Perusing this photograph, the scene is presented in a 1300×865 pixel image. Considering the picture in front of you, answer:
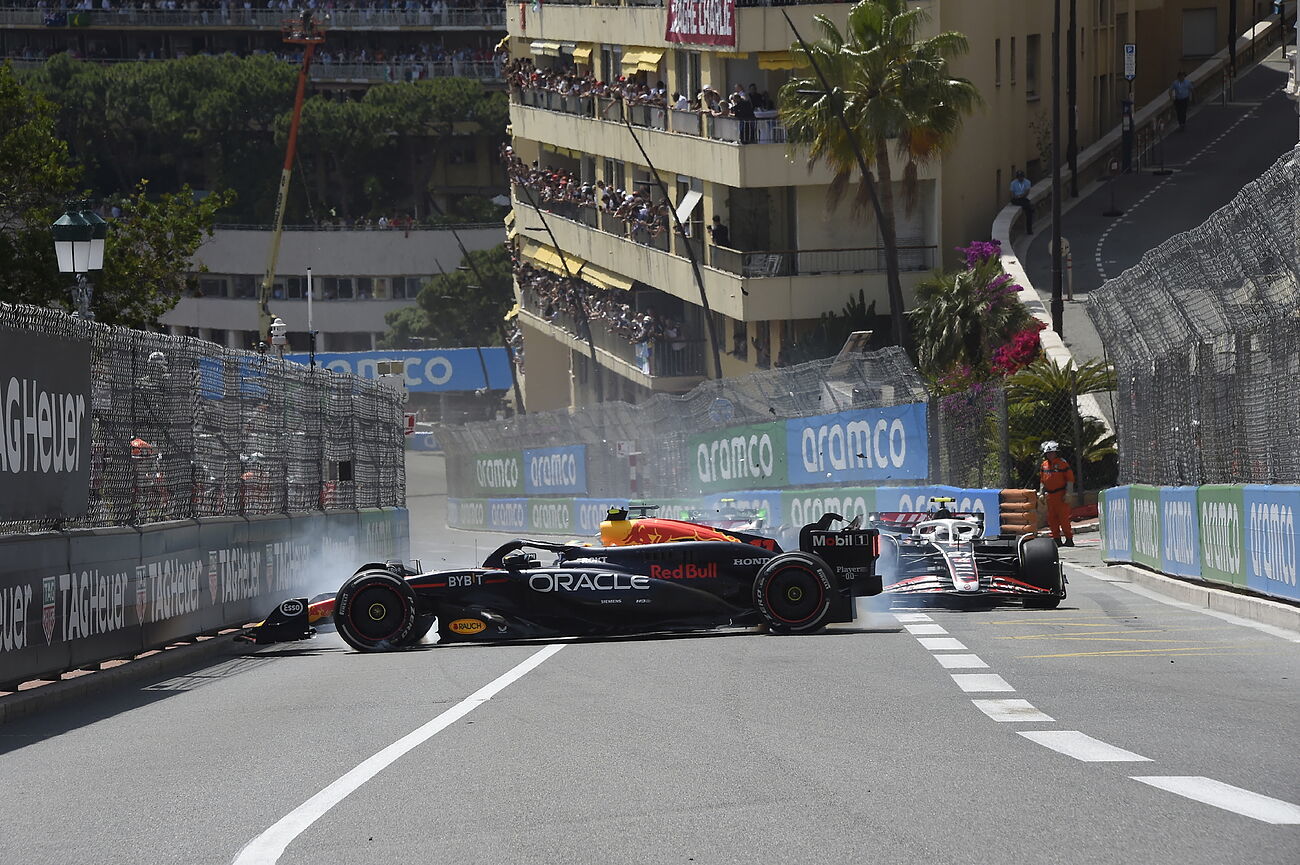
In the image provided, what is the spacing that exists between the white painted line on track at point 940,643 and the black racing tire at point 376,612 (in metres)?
3.91

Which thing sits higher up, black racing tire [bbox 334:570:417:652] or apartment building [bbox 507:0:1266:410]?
apartment building [bbox 507:0:1266:410]

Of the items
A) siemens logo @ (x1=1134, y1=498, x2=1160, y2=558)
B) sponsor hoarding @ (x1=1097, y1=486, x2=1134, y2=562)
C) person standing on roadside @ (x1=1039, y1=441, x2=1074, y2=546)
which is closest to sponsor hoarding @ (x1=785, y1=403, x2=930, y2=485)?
person standing on roadside @ (x1=1039, y1=441, x2=1074, y2=546)

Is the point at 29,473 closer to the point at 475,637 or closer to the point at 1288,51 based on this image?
the point at 475,637

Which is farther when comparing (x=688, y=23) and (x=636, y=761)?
(x=688, y=23)

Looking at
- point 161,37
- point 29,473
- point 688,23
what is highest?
point 161,37

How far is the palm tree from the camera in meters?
40.4

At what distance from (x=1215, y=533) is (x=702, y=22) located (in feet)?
107

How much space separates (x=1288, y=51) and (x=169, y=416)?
57.1 metres

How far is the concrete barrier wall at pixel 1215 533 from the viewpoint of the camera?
1409 cm

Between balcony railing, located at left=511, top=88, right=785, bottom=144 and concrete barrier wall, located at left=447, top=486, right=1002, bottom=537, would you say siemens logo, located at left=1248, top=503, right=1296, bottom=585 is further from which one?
balcony railing, located at left=511, top=88, right=785, bottom=144

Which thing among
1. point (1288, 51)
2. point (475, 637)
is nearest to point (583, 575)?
point (475, 637)

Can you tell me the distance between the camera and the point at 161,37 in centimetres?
11519

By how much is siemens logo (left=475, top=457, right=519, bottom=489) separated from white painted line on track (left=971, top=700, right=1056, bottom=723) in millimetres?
41595

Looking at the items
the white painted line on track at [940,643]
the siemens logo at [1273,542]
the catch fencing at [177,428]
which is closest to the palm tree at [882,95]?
the catch fencing at [177,428]
